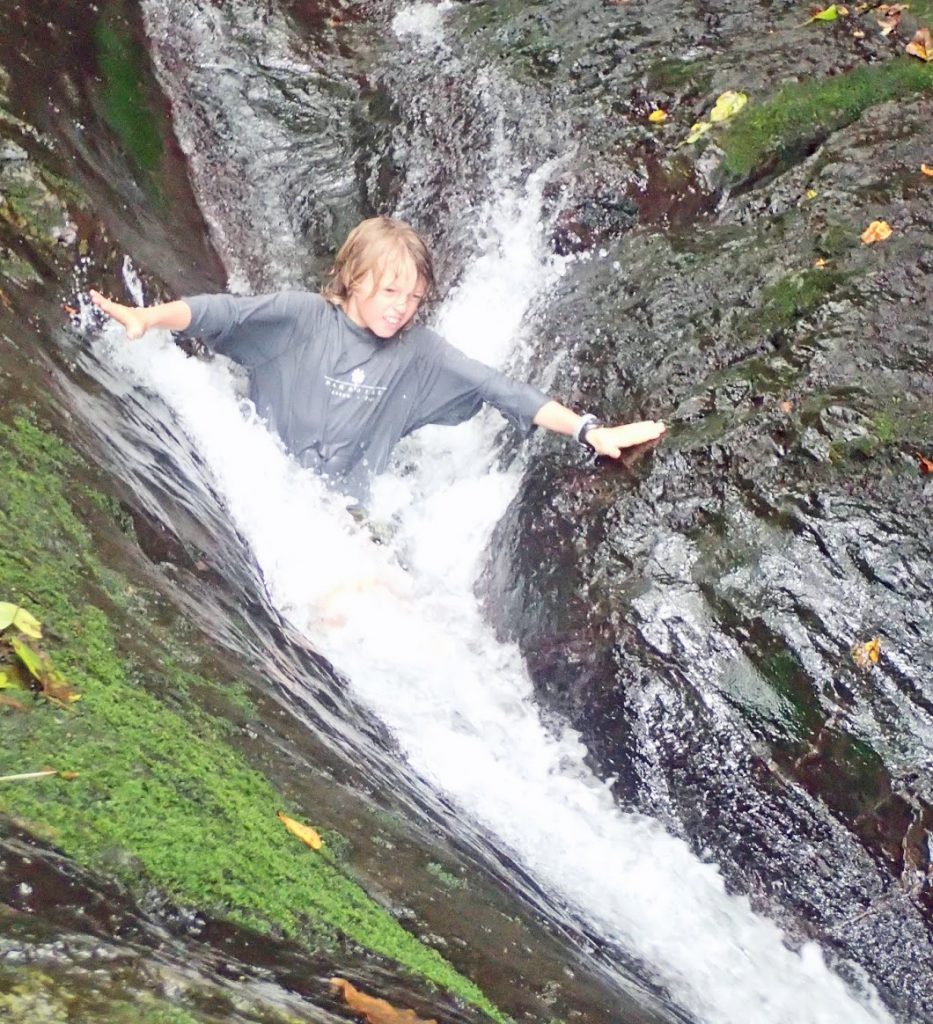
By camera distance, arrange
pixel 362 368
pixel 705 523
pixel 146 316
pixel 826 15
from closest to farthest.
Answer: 1. pixel 146 316
2. pixel 705 523
3. pixel 362 368
4. pixel 826 15

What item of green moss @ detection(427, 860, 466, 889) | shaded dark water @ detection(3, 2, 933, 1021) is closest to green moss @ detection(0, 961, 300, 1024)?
shaded dark water @ detection(3, 2, 933, 1021)

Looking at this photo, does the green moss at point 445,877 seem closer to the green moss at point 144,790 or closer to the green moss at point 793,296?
the green moss at point 144,790

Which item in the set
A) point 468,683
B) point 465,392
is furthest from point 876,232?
point 468,683

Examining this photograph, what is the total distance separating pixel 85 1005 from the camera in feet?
4.50

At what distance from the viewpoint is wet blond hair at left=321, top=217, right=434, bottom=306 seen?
4176 mm

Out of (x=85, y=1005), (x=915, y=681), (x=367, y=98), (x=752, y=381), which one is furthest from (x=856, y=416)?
(x=367, y=98)

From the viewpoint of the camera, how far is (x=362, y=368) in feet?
14.6

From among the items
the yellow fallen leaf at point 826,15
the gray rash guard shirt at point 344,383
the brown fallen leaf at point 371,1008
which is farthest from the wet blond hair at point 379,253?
the yellow fallen leaf at point 826,15

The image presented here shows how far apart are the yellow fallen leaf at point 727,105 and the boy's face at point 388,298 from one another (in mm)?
3037

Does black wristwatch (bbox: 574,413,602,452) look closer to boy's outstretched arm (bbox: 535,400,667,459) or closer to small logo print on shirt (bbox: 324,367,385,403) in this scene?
boy's outstretched arm (bbox: 535,400,667,459)

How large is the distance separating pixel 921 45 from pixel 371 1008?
265 inches

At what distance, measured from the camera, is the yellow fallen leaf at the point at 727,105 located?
637 cm

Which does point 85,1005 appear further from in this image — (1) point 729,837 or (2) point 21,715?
(1) point 729,837

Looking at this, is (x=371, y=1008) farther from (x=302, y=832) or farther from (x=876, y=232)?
(x=876, y=232)
